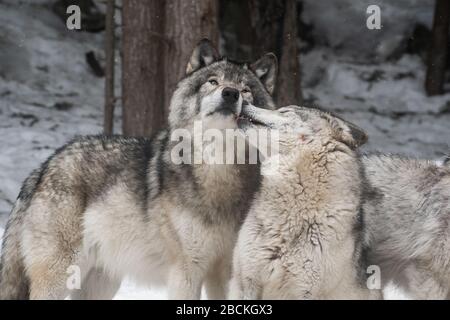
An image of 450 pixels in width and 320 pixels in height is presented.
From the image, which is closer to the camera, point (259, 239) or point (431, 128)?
point (259, 239)

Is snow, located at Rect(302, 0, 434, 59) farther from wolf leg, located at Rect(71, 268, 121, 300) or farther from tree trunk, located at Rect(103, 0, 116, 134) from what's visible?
wolf leg, located at Rect(71, 268, 121, 300)

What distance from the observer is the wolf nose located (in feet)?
19.8

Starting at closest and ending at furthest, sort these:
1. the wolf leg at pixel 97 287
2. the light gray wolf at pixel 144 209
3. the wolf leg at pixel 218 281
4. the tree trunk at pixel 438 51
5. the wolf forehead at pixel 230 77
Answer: the light gray wolf at pixel 144 209, the wolf leg at pixel 218 281, the wolf forehead at pixel 230 77, the wolf leg at pixel 97 287, the tree trunk at pixel 438 51

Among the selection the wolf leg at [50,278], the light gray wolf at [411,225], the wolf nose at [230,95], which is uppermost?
the wolf nose at [230,95]

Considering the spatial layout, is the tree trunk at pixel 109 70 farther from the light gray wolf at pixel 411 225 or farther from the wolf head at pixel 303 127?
the wolf head at pixel 303 127

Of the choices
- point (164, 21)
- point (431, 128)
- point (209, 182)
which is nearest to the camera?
point (209, 182)

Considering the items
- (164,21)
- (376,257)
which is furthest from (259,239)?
(164,21)

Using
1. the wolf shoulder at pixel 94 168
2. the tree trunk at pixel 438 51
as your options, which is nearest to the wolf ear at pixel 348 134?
the wolf shoulder at pixel 94 168

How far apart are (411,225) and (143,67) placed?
200 inches

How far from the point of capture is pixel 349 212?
5469mm

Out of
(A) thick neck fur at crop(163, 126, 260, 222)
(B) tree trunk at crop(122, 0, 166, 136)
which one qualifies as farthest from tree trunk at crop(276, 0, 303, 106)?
(A) thick neck fur at crop(163, 126, 260, 222)

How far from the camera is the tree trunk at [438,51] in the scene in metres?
14.3
